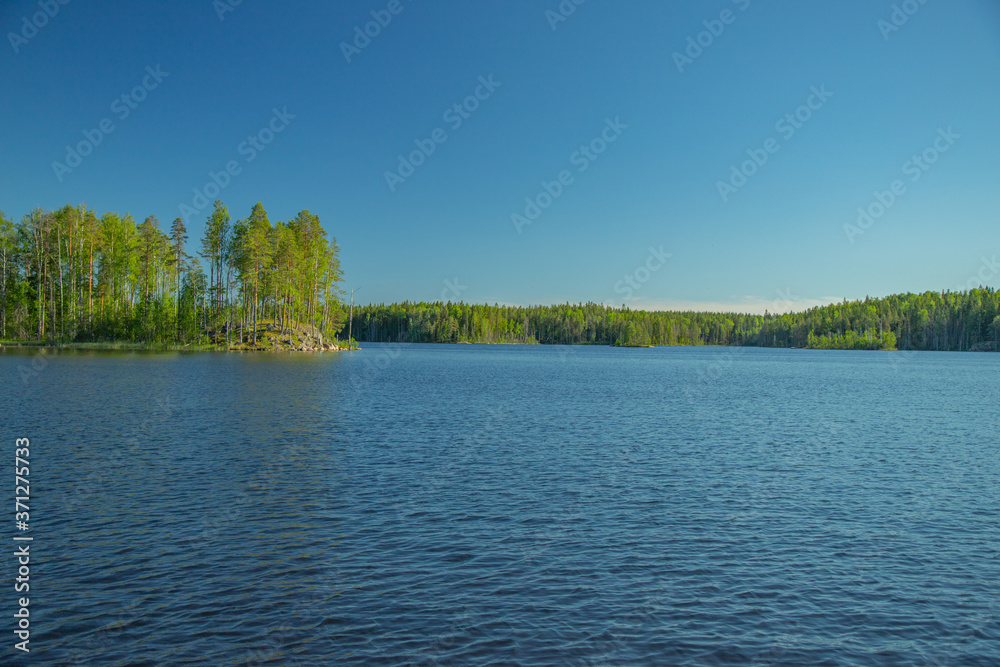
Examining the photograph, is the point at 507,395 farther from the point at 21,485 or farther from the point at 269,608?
the point at 269,608

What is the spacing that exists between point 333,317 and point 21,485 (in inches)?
4379

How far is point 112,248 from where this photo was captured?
290ft

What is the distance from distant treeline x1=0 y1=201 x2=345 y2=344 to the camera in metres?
83.2

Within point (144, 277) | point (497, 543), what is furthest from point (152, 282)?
point (497, 543)

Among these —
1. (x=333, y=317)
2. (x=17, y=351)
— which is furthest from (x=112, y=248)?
(x=333, y=317)

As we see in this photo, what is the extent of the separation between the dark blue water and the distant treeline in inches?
2564

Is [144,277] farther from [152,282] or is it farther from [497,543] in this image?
[497,543]

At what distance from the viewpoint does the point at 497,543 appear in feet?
45.2

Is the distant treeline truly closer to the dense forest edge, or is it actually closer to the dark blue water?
the dense forest edge

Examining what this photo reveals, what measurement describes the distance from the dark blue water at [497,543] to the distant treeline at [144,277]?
65114 millimetres

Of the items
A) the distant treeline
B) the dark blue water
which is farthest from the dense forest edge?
the dark blue water

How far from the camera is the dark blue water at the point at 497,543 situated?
9.48m

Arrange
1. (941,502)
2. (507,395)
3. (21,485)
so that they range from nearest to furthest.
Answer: (21,485) → (941,502) → (507,395)

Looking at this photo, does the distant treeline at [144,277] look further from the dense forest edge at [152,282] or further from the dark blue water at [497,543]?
the dark blue water at [497,543]
